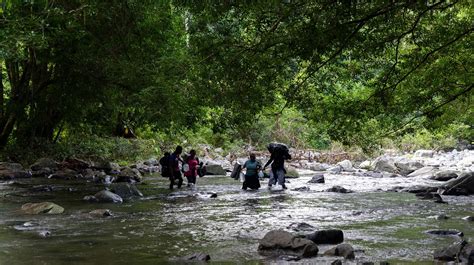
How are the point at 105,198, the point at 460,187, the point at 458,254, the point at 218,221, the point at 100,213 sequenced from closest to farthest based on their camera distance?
the point at 458,254 → the point at 218,221 → the point at 100,213 → the point at 105,198 → the point at 460,187

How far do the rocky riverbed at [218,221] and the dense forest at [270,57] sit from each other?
6.20 ft

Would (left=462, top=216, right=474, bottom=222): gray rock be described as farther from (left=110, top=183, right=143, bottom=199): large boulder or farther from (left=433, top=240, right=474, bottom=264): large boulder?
(left=110, top=183, right=143, bottom=199): large boulder

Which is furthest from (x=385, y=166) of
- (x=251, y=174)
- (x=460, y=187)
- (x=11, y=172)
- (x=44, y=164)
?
(x=11, y=172)

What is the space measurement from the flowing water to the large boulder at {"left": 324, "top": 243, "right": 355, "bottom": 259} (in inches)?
4.6

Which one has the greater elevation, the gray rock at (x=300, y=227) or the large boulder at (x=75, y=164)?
the large boulder at (x=75, y=164)

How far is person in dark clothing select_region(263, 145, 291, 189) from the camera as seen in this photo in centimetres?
1552

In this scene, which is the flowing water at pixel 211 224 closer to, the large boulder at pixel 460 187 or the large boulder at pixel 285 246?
the large boulder at pixel 285 246

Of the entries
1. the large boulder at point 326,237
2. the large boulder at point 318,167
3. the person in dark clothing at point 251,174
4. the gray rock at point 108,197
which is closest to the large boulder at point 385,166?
the large boulder at point 318,167

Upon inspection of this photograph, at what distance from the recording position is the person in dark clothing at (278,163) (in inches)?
611

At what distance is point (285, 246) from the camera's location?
6395 millimetres

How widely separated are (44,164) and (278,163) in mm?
10273

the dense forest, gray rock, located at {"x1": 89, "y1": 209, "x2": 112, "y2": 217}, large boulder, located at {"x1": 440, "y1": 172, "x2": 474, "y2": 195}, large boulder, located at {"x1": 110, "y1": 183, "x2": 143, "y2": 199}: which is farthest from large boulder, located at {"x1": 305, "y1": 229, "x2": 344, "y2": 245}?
large boulder, located at {"x1": 440, "y1": 172, "x2": 474, "y2": 195}

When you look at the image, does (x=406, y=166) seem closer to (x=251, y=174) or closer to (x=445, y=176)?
(x=445, y=176)

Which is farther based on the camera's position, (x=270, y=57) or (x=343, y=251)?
(x=270, y=57)
